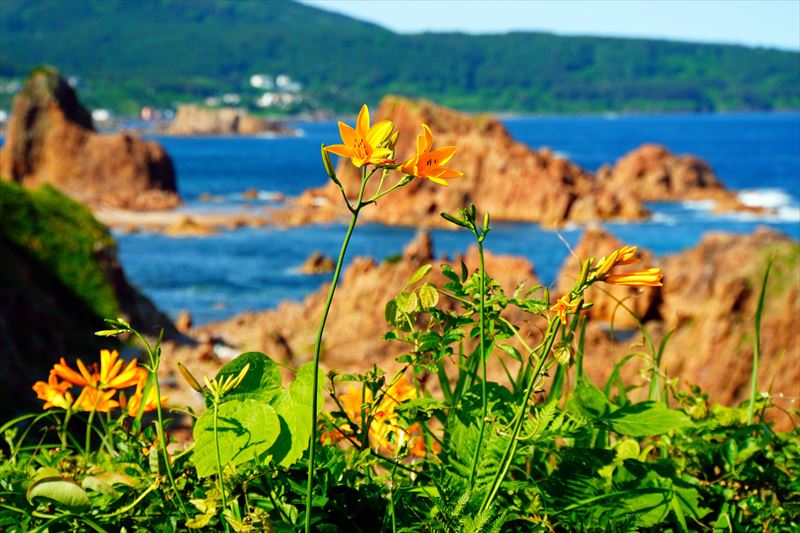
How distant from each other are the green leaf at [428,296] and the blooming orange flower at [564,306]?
23 cm

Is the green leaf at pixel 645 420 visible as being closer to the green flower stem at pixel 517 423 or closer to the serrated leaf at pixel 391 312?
the green flower stem at pixel 517 423

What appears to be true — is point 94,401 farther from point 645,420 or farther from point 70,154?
point 70,154

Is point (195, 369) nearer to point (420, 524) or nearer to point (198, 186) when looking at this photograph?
point (420, 524)

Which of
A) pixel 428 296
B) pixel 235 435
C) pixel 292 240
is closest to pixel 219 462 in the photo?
pixel 235 435

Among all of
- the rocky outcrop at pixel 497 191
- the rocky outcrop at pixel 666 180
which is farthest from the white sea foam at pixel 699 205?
the rocky outcrop at pixel 497 191

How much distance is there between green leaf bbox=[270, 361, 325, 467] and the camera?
144 centimetres

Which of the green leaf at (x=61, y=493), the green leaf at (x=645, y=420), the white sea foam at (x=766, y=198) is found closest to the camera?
the green leaf at (x=61, y=493)

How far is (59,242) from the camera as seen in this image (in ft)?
44.9

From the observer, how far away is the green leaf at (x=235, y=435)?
4.65 ft

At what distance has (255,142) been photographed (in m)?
163

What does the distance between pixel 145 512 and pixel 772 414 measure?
404 centimetres

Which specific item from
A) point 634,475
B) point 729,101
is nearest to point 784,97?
point 729,101

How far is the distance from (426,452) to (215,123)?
177 meters

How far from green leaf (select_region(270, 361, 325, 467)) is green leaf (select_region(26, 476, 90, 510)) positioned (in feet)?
1.06
